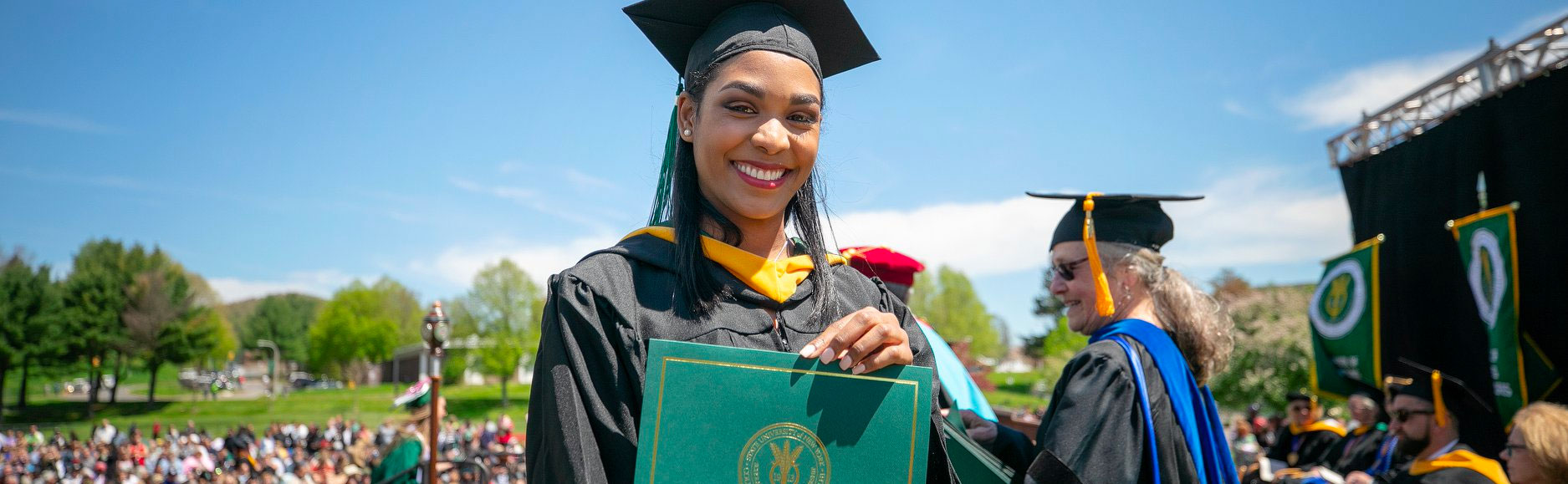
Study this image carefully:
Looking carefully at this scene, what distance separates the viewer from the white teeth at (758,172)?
157 cm

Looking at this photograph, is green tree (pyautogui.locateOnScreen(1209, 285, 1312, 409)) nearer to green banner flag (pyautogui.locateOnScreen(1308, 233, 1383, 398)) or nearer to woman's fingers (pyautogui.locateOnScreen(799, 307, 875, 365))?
green banner flag (pyautogui.locateOnScreen(1308, 233, 1383, 398))

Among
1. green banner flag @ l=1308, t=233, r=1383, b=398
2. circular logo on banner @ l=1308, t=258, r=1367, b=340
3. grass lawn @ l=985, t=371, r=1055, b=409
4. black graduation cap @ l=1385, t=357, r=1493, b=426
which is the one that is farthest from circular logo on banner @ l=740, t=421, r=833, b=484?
grass lawn @ l=985, t=371, r=1055, b=409

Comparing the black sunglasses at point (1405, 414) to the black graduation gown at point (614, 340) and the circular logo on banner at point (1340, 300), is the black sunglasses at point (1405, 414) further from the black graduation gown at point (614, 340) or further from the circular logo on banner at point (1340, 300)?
the black graduation gown at point (614, 340)

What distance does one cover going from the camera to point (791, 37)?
5.41ft

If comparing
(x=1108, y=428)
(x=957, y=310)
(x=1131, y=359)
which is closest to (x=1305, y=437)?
(x=1131, y=359)

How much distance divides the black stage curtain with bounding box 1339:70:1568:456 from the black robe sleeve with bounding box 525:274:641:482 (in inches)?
336

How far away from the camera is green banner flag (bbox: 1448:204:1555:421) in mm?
8086

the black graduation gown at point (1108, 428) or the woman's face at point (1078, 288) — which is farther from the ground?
the woman's face at point (1078, 288)

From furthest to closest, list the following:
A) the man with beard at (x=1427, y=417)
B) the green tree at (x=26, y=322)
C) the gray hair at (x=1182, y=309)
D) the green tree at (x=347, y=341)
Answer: the green tree at (x=347, y=341)
the green tree at (x=26, y=322)
the man with beard at (x=1427, y=417)
the gray hair at (x=1182, y=309)

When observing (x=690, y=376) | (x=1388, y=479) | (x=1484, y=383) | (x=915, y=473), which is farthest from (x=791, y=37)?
(x=1484, y=383)

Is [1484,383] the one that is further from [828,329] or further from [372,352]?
[372,352]

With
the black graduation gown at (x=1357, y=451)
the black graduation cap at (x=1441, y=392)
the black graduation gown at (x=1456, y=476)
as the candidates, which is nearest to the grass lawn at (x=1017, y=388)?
the black graduation gown at (x=1357, y=451)

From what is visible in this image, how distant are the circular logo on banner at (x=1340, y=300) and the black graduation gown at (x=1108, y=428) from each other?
10229 mm

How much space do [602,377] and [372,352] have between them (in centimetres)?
7482
